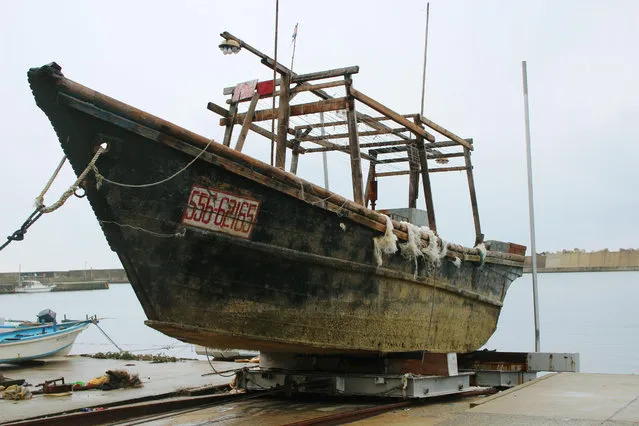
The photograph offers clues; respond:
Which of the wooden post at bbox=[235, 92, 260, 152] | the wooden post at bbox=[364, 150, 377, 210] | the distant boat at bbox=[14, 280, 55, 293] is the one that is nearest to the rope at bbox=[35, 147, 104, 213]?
the wooden post at bbox=[235, 92, 260, 152]

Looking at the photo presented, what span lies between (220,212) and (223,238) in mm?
243

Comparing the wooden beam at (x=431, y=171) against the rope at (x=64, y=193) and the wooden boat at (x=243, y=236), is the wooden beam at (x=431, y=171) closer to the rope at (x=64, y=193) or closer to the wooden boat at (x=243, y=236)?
the wooden boat at (x=243, y=236)

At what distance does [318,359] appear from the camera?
293 inches

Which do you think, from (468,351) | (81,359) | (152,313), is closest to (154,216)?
(152,313)

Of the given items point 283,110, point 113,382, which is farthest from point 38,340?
point 283,110

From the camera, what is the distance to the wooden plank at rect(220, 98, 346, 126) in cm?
734

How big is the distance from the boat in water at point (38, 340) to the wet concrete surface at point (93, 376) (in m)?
0.23

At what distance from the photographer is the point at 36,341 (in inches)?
514

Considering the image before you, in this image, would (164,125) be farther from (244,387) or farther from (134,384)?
(134,384)

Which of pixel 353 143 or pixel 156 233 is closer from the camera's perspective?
pixel 156 233

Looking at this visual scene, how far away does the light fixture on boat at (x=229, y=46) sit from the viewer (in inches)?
264

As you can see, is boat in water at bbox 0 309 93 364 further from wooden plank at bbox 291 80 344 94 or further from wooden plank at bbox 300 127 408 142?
wooden plank at bbox 291 80 344 94

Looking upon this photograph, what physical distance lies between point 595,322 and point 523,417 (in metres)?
37.7

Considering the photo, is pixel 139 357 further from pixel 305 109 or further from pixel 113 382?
pixel 305 109
